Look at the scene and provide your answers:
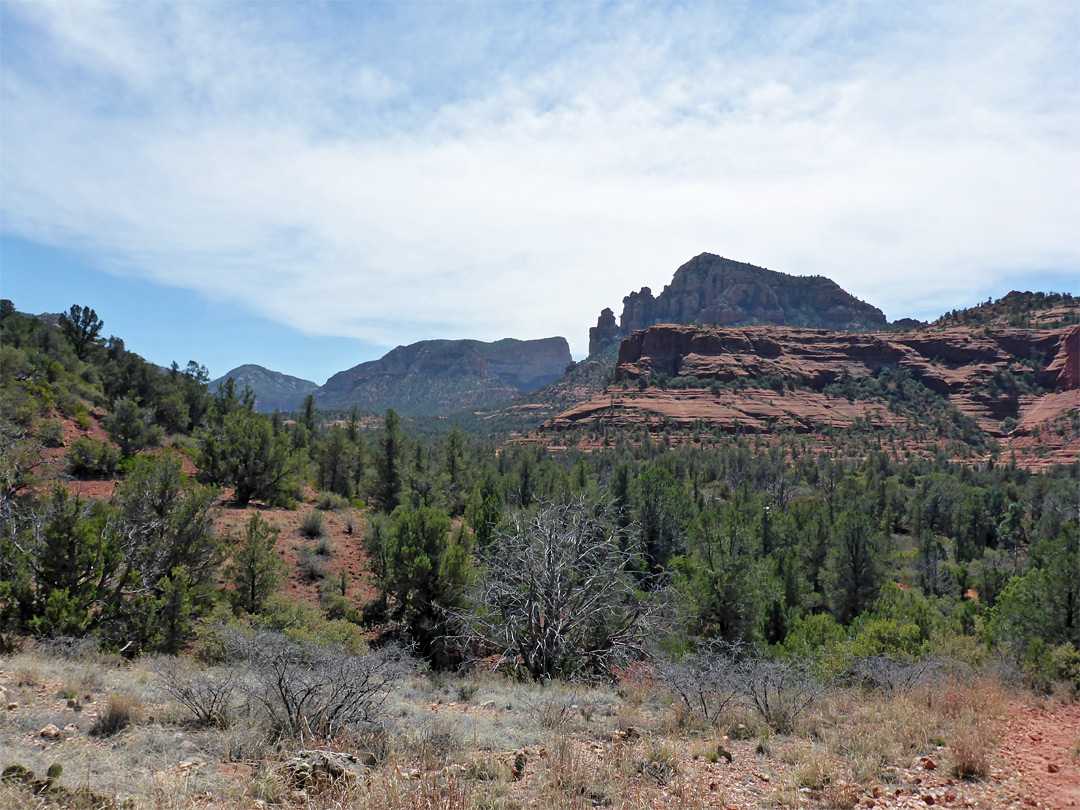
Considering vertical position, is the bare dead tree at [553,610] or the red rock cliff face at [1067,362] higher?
the red rock cliff face at [1067,362]

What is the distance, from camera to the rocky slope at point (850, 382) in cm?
8375

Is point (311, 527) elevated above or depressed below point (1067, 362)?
below

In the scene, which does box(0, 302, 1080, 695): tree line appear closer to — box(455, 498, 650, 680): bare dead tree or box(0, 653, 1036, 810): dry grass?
box(455, 498, 650, 680): bare dead tree

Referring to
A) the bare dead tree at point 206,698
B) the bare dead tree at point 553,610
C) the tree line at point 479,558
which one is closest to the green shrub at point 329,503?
the tree line at point 479,558

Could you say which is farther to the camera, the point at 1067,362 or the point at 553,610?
the point at 1067,362

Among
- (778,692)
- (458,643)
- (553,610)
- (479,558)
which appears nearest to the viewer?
Answer: (778,692)

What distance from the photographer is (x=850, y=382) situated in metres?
99.3

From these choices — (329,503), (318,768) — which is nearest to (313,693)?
(318,768)

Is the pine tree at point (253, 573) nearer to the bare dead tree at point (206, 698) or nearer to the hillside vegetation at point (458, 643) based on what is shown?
the hillside vegetation at point (458, 643)

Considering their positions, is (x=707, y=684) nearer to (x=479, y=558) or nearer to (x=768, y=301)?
(x=479, y=558)

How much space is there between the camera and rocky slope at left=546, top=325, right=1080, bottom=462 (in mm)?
83750

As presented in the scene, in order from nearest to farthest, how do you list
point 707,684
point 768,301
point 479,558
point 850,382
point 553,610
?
point 707,684, point 553,610, point 479,558, point 850,382, point 768,301

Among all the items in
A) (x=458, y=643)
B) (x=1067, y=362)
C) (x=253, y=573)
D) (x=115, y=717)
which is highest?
(x=1067, y=362)

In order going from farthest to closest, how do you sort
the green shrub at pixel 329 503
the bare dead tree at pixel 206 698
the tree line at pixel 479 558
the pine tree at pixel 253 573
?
the green shrub at pixel 329 503
the pine tree at pixel 253 573
the tree line at pixel 479 558
the bare dead tree at pixel 206 698
